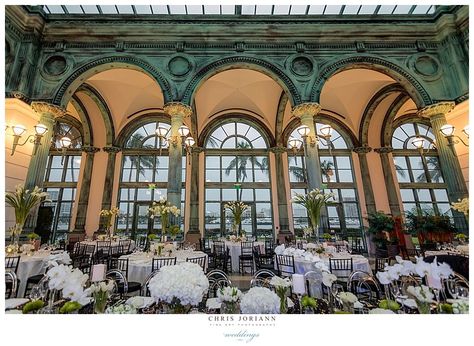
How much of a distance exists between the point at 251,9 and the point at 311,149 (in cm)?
468

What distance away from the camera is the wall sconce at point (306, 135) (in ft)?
18.9

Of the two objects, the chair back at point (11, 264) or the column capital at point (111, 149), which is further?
the column capital at point (111, 149)

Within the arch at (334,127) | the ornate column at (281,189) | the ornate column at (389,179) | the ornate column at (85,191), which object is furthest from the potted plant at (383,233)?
the ornate column at (85,191)

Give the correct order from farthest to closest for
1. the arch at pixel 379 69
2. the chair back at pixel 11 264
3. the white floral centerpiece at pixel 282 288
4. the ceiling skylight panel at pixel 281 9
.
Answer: the ceiling skylight panel at pixel 281 9 → the arch at pixel 379 69 → the chair back at pixel 11 264 → the white floral centerpiece at pixel 282 288

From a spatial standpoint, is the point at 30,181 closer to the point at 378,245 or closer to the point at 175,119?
the point at 175,119

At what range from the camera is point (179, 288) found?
1.18 metres

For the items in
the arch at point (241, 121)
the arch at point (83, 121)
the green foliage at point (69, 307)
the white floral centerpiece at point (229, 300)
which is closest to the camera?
the green foliage at point (69, 307)

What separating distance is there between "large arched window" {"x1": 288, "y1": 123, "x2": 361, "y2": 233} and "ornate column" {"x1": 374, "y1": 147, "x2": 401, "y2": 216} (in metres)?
1.27

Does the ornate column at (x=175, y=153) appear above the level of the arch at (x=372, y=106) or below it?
below

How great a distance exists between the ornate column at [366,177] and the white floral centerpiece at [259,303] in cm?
963

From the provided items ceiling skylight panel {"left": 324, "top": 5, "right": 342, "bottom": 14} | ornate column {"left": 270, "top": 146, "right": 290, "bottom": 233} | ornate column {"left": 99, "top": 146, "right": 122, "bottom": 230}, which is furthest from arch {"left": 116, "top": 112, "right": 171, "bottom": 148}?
ceiling skylight panel {"left": 324, "top": 5, "right": 342, "bottom": 14}

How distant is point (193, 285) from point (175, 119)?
18.5 ft

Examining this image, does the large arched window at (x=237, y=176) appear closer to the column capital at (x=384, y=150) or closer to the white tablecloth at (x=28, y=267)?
the column capital at (x=384, y=150)
